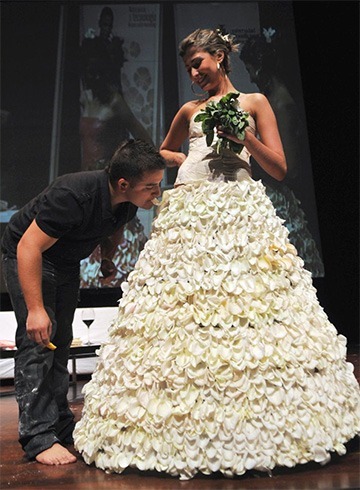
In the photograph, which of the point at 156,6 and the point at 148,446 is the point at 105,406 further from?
the point at 156,6

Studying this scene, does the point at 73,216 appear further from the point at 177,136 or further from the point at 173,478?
the point at 173,478

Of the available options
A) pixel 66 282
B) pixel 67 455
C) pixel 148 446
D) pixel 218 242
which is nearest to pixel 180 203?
pixel 218 242

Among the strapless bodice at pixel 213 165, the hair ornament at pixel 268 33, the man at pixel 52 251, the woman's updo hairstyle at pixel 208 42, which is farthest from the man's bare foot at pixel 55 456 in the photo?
the hair ornament at pixel 268 33

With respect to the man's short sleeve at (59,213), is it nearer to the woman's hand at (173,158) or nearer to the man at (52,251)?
the man at (52,251)

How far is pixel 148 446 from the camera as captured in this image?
2.19 meters

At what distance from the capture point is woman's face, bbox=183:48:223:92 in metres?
2.53

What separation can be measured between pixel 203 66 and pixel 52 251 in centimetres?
84

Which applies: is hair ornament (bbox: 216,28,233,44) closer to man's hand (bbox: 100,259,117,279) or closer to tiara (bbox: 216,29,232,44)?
tiara (bbox: 216,29,232,44)

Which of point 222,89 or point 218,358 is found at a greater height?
point 222,89

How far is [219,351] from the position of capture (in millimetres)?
2180

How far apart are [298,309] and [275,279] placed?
12 cm

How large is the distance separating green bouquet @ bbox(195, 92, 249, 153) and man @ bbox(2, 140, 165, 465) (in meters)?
0.21

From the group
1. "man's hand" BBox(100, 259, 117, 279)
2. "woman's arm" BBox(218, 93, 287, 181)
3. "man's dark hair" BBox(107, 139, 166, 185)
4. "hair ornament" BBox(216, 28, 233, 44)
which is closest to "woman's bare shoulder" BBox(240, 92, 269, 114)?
"woman's arm" BBox(218, 93, 287, 181)

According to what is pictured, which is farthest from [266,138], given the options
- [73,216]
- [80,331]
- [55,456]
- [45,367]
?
[80,331]
